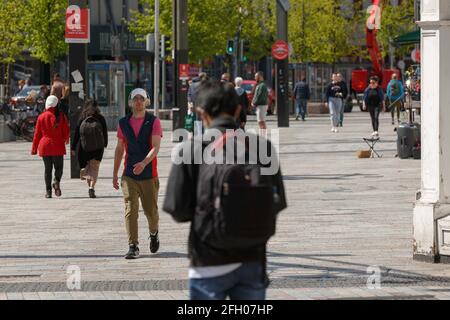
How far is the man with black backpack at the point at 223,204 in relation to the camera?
6754mm

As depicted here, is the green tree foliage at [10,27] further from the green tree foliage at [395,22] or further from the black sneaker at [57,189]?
the black sneaker at [57,189]

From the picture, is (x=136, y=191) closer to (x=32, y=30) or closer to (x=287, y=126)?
(x=287, y=126)

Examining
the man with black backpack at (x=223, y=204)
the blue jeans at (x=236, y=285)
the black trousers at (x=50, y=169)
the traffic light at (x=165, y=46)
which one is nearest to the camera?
the man with black backpack at (x=223, y=204)

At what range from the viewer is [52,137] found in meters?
21.4

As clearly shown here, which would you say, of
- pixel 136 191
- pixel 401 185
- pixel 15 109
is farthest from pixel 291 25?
pixel 136 191

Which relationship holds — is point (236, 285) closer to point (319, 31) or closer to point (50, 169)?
point (50, 169)

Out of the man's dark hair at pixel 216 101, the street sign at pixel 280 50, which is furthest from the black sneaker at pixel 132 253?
the street sign at pixel 280 50

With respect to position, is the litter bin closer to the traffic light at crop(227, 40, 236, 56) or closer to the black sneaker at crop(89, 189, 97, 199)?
the black sneaker at crop(89, 189, 97, 199)

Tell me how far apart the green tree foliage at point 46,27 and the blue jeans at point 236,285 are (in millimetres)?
53400

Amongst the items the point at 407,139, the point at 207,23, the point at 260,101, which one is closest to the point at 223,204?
the point at 407,139

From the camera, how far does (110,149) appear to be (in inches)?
1346

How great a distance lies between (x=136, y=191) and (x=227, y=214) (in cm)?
715

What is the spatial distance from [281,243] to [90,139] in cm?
610

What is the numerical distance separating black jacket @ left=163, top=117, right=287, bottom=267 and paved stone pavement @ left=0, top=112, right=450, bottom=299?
13.2 ft
